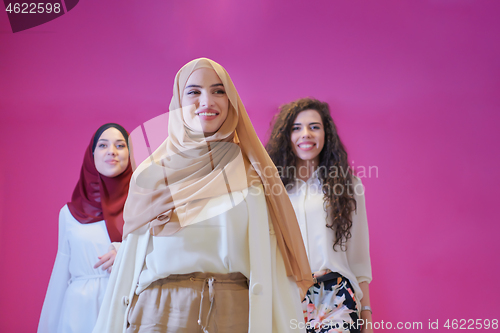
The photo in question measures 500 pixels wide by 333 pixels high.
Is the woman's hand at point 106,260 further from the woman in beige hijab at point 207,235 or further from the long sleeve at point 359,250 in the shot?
the long sleeve at point 359,250

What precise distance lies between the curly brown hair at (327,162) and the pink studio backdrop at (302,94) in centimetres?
43

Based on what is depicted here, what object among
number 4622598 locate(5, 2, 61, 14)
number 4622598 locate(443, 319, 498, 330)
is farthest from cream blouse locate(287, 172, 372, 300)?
number 4622598 locate(5, 2, 61, 14)

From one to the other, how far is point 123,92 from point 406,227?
7.70 feet

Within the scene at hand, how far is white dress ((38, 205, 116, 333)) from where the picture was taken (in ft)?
8.45

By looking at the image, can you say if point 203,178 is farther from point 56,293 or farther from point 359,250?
point 56,293

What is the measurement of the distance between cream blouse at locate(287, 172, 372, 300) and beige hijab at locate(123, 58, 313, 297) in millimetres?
864

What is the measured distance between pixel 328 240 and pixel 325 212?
17 centimetres

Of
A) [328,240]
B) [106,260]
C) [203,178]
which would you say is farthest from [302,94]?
[203,178]

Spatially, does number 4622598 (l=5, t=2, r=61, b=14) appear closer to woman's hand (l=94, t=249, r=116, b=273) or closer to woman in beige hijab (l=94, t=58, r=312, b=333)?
woman's hand (l=94, t=249, r=116, b=273)

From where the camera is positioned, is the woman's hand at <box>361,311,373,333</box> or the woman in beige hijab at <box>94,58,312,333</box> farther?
the woman's hand at <box>361,311,373,333</box>

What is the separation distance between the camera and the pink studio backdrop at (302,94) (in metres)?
3.33

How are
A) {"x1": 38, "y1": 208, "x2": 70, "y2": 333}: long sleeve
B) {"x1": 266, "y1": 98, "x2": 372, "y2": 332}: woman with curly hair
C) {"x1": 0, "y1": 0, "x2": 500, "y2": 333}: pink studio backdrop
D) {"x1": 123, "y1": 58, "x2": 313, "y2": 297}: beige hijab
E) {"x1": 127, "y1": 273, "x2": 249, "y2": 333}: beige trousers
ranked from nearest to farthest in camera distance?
{"x1": 127, "y1": 273, "x2": 249, "y2": 333}: beige trousers
{"x1": 123, "y1": 58, "x2": 313, "y2": 297}: beige hijab
{"x1": 266, "y1": 98, "x2": 372, "y2": 332}: woman with curly hair
{"x1": 38, "y1": 208, "x2": 70, "y2": 333}: long sleeve
{"x1": 0, "y1": 0, "x2": 500, "y2": 333}: pink studio backdrop

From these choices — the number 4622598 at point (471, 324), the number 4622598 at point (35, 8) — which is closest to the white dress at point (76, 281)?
the number 4622598 at point (35, 8)

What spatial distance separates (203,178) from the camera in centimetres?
164
